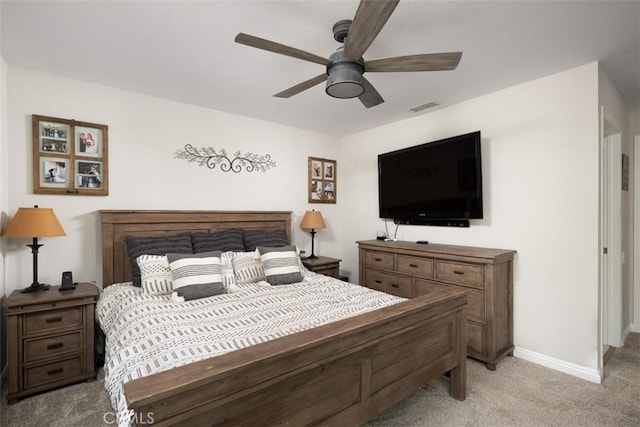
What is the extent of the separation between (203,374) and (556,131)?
3.22m

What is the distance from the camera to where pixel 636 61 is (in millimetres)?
2363

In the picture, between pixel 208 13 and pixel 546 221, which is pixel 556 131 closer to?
pixel 546 221

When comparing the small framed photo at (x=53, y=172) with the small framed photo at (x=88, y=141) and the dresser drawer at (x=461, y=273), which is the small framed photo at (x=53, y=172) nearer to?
the small framed photo at (x=88, y=141)

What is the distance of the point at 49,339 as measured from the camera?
87.2 inches

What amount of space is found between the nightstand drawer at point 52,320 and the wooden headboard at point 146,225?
488mm

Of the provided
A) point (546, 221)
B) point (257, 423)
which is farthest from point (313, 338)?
point (546, 221)

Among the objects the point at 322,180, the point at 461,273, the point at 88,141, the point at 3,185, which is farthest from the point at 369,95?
the point at 3,185

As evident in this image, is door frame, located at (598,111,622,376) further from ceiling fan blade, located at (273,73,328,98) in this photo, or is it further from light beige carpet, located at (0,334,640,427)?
ceiling fan blade, located at (273,73,328,98)

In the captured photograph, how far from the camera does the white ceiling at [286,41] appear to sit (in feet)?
5.84

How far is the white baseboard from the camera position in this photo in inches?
93.5

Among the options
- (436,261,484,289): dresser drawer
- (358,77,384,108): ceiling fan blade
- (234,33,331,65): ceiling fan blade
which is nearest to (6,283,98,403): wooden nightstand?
(234,33,331,65): ceiling fan blade

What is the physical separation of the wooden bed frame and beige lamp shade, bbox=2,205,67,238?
203 cm

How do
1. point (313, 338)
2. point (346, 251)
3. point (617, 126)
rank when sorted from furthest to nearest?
point (346, 251) → point (617, 126) → point (313, 338)

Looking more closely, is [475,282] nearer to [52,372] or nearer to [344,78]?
[344,78]
